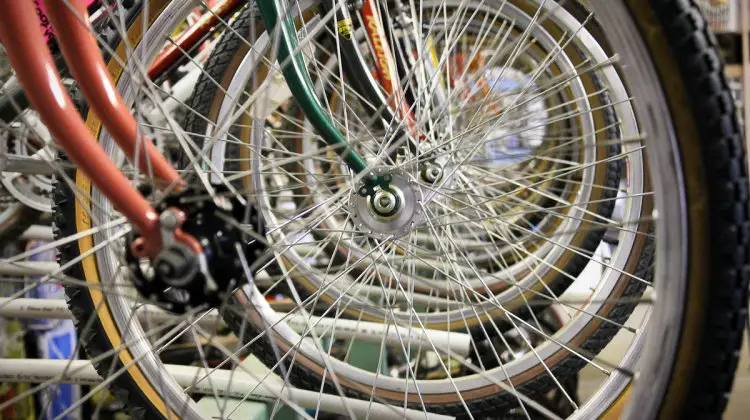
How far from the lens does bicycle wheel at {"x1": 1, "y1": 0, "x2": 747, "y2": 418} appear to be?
38cm

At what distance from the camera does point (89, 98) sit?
20.5 inches

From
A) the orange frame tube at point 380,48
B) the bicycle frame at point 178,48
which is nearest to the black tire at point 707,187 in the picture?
the orange frame tube at point 380,48

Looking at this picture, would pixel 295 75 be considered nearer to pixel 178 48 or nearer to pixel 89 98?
pixel 89 98

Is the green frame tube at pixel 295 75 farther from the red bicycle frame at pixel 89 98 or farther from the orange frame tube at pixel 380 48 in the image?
the orange frame tube at pixel 380 48

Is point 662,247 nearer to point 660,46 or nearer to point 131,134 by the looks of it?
point 660,46

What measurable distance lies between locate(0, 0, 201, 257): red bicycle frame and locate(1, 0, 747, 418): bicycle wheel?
0.16 feet

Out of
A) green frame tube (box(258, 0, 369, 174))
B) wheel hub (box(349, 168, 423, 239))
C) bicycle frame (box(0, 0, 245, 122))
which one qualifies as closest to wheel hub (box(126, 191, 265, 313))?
green frame tube (box(258, 0, 369, 174))

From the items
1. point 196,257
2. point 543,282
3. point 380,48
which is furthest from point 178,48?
point 543,282

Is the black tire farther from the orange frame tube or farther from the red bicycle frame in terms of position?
the orange frame tube

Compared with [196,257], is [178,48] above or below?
above

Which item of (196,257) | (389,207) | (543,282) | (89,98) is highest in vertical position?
(89,98)

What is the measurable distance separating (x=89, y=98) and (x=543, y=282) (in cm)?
62

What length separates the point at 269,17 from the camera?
0.58m

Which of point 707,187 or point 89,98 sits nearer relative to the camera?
point 707,187
